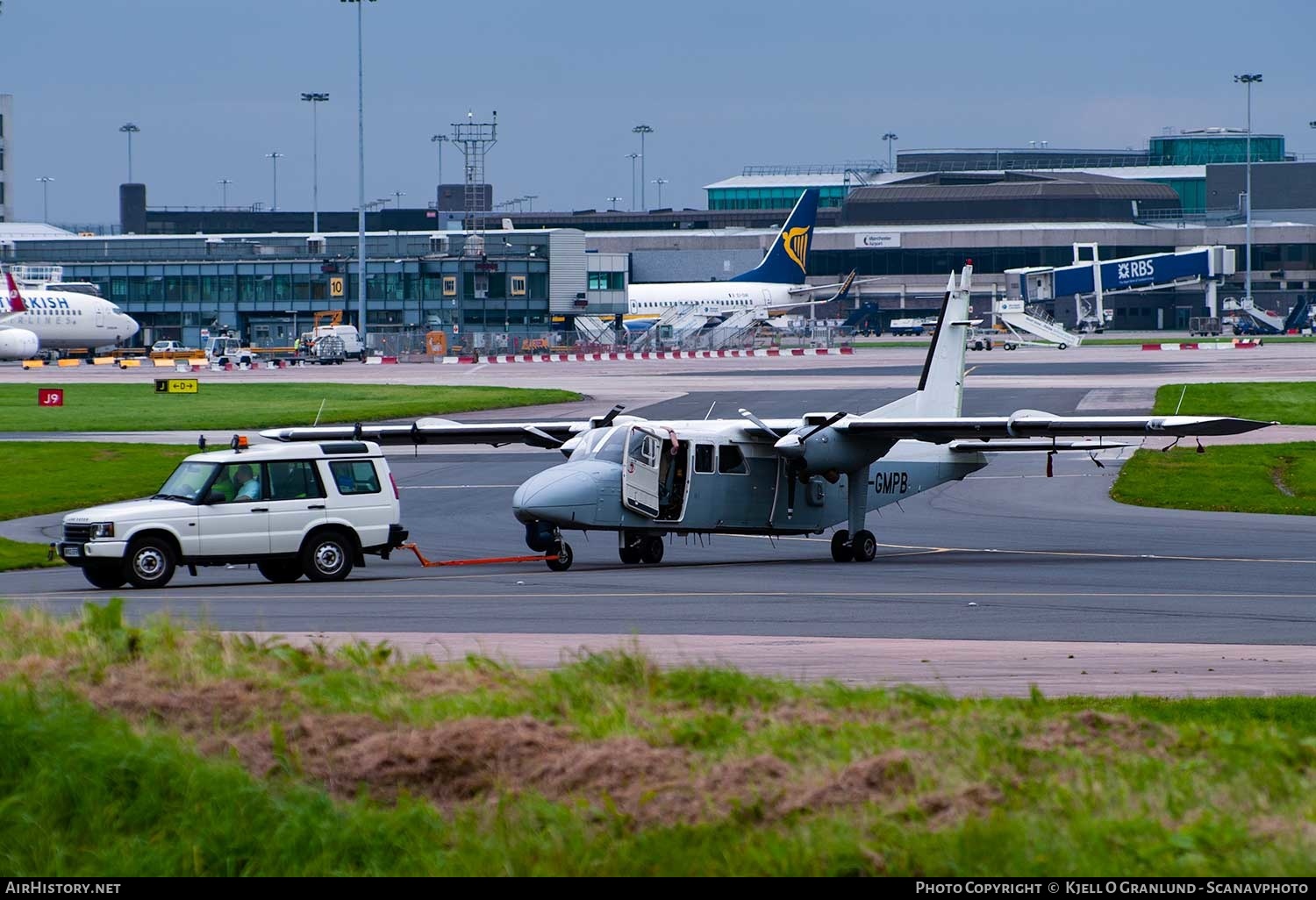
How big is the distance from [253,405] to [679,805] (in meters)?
62.0

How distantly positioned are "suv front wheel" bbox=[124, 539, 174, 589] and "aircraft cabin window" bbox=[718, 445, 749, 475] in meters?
10.3

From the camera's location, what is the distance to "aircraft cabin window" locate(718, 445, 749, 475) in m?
30.1

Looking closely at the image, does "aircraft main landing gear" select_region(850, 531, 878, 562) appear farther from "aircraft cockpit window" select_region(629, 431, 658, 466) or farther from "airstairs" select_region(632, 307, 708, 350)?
"airstairs" select_region(632, 307, 708, 350)

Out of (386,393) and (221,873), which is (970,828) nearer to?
(221,873)

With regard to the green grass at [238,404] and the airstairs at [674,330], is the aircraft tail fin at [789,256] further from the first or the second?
the green grass at [238,404]

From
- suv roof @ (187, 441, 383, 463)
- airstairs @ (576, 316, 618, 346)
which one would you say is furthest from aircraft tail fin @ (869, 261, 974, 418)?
airstairs @ (576, 316, 618, 346)

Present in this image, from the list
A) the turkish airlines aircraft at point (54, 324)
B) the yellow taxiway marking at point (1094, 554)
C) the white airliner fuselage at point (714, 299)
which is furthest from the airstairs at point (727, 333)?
the yellow taxiway marking at point (1094, 554)

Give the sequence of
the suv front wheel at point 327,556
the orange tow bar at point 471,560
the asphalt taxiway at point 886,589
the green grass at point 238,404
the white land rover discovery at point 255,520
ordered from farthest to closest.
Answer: the green grass at point 238,404
the orange tow bar at point 471,560
the suv front wheel at point 327,556
the white land rover discovery at point 255,520
the asphalt taxiway at point 886,589

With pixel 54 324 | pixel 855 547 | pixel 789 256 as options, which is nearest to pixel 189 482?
pixel 855 547

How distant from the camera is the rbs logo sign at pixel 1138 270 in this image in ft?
447

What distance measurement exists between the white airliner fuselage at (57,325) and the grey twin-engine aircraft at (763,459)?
77398 mm

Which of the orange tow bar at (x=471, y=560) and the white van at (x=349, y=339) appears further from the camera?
the white van at (x=349, y=339)

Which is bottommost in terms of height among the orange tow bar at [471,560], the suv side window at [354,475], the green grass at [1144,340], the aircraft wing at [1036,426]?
the orange tow bar at [471,560]
